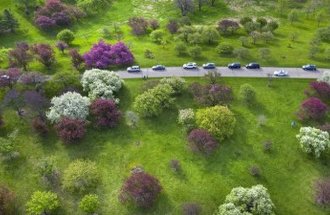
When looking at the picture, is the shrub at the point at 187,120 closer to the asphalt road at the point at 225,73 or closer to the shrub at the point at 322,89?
the asphalt road at the point at 225,73

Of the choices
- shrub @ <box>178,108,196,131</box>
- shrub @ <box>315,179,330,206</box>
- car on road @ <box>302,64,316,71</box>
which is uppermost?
shrub @ <box>178,108,196,131</box>

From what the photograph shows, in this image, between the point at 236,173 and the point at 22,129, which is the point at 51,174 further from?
the point at 236,173

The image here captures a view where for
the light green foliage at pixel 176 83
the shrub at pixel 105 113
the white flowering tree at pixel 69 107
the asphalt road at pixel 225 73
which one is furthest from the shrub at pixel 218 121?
the white flowering tree at pixel 69 107

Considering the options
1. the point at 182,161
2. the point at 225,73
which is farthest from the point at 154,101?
the point at 225,73

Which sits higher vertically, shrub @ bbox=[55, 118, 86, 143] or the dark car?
shrub @ bbox=[55, 118, 86, 143]


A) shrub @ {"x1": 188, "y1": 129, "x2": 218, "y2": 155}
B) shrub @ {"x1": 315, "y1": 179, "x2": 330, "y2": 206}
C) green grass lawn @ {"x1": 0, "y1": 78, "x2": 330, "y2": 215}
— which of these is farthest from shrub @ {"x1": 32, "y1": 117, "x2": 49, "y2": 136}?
shrub @ {"x1": 315, "y1": 179, "x2": 330, "y2": 206}

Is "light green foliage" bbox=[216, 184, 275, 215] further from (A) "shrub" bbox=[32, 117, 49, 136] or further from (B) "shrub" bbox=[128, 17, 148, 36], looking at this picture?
(B) "shrub" bbox=[128, 17, 148, 36]
